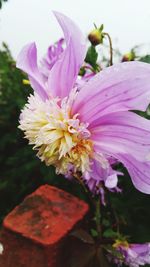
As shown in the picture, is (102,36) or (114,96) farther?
(102,36)

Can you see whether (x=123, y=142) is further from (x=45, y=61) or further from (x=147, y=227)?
(x=147, y=227)

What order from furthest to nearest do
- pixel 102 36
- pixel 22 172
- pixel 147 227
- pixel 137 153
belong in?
pixel 22 172, pixel 147 227, pixel 102 36, pixel 137 153

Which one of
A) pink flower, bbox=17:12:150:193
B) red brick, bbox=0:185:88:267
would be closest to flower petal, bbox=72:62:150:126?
pink flower, bbox=17:12:150:193

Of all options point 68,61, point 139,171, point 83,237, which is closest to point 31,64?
point 68,61

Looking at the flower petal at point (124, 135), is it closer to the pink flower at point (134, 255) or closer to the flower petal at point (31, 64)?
the flower petal at point (31, 64)

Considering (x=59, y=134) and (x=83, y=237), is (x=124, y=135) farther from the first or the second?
(x=83, y=237)

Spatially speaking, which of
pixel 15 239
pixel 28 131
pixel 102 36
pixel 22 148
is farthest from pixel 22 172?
pixel 28 131

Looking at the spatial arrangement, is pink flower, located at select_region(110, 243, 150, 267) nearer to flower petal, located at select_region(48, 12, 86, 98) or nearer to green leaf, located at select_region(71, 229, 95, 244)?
green leaf, located at select_region(71, 229, 95, 244)
